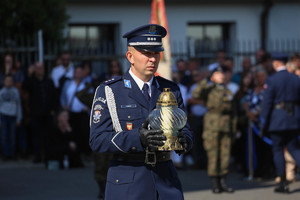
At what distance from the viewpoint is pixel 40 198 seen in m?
9.11

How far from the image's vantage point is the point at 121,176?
444 centimetres

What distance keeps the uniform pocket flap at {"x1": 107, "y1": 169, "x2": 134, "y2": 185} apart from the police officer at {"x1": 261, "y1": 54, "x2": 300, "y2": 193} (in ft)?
18.3

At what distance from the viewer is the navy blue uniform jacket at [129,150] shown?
171 inches

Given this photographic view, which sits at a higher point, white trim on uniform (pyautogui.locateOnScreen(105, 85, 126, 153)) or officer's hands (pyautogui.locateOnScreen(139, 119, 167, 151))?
white trim on uniform (pyautogui.locateOnScreen(105, 85, 126, 153))

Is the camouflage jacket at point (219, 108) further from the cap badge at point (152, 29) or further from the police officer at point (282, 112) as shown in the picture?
the cap badge at point (152, 29)

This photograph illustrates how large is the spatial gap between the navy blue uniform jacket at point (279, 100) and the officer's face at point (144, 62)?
18.0ft

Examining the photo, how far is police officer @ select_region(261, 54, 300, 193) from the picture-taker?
9656 mm

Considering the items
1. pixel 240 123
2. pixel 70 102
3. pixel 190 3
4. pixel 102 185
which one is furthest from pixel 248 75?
pixel 190 3

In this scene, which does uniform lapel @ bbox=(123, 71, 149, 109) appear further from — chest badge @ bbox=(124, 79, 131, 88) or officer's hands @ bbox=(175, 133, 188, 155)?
officer's hands @ bbox=(175, 133, 188, 155)

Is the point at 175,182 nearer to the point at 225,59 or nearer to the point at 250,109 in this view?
the point at 250,109

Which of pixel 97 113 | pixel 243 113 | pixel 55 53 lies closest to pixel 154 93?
pixel 97 113

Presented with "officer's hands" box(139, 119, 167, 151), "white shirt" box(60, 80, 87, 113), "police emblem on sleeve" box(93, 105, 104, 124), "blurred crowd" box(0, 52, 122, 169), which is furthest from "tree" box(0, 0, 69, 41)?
"officer's hands" box(139, 119, 167, 151)

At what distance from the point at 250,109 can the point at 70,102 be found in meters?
3.73

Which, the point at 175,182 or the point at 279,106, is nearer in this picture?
the point at 175,182
